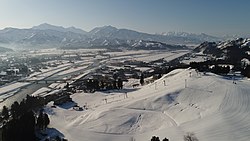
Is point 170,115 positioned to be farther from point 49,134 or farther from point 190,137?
point 49,134

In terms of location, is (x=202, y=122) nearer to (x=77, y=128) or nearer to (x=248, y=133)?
(x=248, y=133)

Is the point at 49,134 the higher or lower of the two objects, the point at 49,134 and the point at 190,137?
the lower

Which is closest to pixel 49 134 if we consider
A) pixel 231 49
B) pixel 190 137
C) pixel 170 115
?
pixel 170 115

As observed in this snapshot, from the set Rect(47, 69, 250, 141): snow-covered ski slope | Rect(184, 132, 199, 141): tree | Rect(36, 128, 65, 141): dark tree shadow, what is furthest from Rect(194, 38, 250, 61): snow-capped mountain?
Rect(36, 128, 65, 141): dark tree shadow

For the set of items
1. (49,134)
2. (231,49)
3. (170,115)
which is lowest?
(49,134)

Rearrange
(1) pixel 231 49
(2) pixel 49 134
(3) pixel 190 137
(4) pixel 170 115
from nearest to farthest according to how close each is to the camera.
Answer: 1. (3) pixel 190 137
2. (2) pixel 49 134
3. (4) pixel 170 115
4. (1) pixel 231 49

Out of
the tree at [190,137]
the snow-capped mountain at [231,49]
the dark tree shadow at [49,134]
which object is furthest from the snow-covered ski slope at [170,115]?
the snow-capped mountain at [231,49]

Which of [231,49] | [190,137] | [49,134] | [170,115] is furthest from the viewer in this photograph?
[231,49]

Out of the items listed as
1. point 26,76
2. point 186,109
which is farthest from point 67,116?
point 26,76
